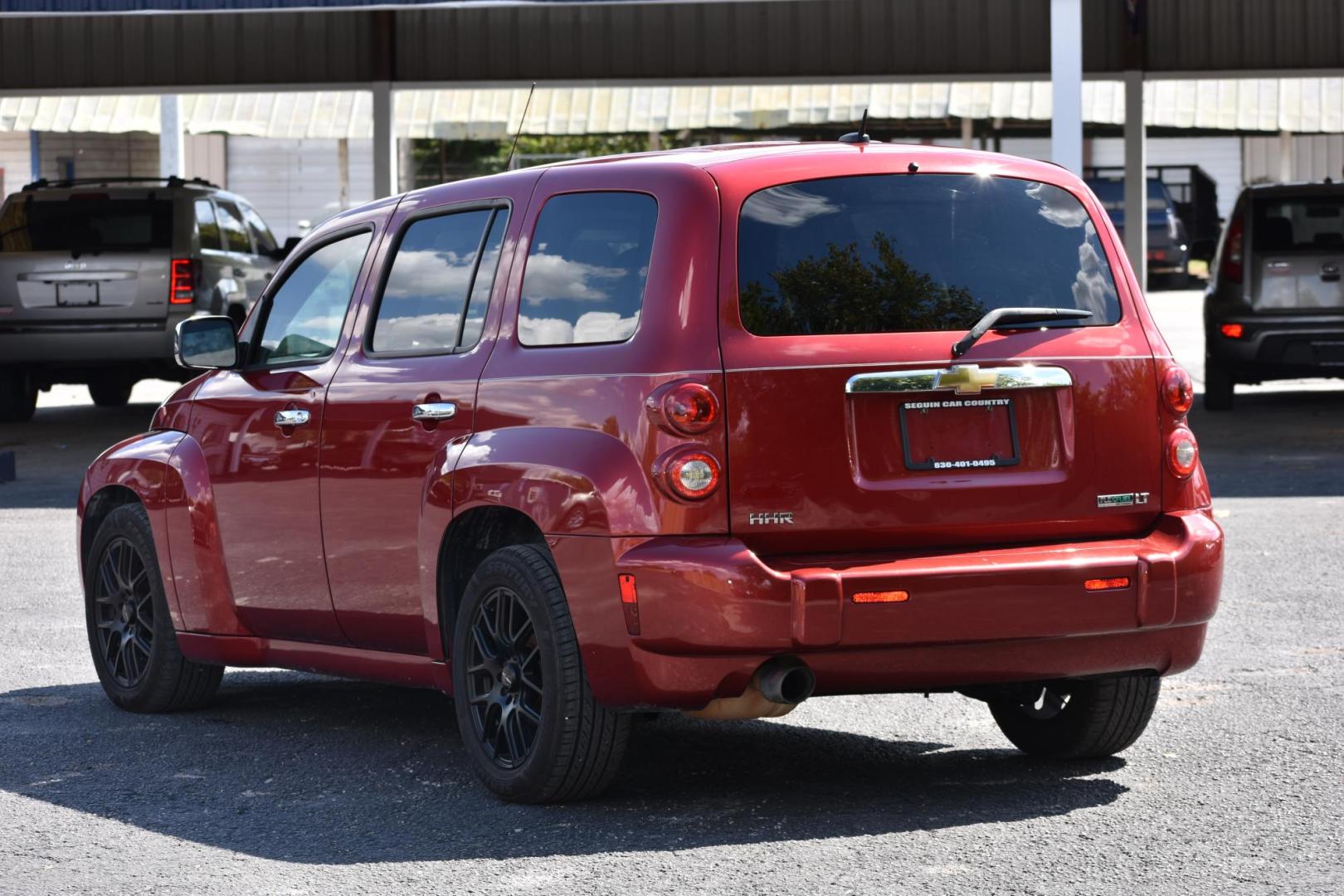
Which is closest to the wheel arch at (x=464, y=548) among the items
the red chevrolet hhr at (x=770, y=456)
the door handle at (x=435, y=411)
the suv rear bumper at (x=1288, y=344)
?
the red chevrolet hhr at (x=770, y=456)

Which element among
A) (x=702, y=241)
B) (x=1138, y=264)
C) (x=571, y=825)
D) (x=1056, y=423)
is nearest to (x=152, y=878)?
(x=571, y=825)

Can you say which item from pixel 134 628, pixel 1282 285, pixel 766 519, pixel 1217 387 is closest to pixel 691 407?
pixel 766 519

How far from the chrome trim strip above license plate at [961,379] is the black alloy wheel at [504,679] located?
108 centimetres

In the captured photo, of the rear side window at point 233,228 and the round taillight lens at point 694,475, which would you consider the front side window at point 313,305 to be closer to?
the round taillight lens at point 694,475

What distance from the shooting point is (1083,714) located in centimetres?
628

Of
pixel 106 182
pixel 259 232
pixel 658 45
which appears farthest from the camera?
pixel 658 45

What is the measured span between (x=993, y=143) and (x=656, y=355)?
42.0 m

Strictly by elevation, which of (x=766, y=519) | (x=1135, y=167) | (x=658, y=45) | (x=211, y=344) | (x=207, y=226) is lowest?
(x=766, y=519)

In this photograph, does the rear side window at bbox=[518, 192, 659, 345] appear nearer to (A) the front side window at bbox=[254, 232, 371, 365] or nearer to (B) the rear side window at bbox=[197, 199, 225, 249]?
(A) the front side window at bbox=[254, 232, 371, 365]

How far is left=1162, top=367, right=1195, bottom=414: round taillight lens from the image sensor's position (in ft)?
19.4

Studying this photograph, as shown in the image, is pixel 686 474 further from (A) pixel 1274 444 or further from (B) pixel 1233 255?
(B) pixel 1233 255

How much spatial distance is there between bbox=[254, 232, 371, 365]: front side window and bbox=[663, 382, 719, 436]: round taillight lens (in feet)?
5.69

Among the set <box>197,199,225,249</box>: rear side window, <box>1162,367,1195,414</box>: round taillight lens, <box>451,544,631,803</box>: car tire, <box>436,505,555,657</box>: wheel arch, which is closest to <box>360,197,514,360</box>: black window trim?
<box>436,505,555,657</box>: wheel arch

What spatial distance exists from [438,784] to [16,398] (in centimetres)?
1509
